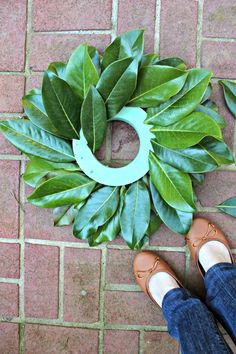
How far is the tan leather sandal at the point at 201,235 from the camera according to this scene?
3.92 ft

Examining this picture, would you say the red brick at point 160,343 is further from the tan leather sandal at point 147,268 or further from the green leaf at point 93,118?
the green leaf at point 93,118

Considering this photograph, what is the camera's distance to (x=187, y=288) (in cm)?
125

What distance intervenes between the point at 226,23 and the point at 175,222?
613 mm

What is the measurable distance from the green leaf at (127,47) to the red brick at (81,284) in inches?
24.0

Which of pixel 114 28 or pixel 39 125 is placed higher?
pixel 114 28

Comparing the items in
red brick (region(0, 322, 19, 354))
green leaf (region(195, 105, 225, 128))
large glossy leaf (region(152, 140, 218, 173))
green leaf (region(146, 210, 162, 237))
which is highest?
green leaf (region(195, 105, 225, 128))

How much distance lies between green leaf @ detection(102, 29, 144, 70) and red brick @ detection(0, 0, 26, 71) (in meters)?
0.32

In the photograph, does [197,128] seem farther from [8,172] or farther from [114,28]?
[8,172]

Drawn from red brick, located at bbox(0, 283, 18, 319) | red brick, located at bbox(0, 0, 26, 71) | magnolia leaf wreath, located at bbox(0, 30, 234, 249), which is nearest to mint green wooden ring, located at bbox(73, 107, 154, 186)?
magnolia leaf wreath, located at bbox(0, 30, 234, 249)

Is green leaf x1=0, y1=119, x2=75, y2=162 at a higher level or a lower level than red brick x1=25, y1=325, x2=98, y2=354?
higher

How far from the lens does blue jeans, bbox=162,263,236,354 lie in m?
1.05

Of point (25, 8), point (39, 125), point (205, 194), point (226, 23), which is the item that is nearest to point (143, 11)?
point (226, 23)

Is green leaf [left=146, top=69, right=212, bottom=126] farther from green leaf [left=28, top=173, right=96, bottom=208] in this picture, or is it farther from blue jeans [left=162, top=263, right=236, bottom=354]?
blue jeans [left=162, top=263, right=236, bottom=354]

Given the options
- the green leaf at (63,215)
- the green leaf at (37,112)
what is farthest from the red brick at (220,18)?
the green leaf at (63,215)
